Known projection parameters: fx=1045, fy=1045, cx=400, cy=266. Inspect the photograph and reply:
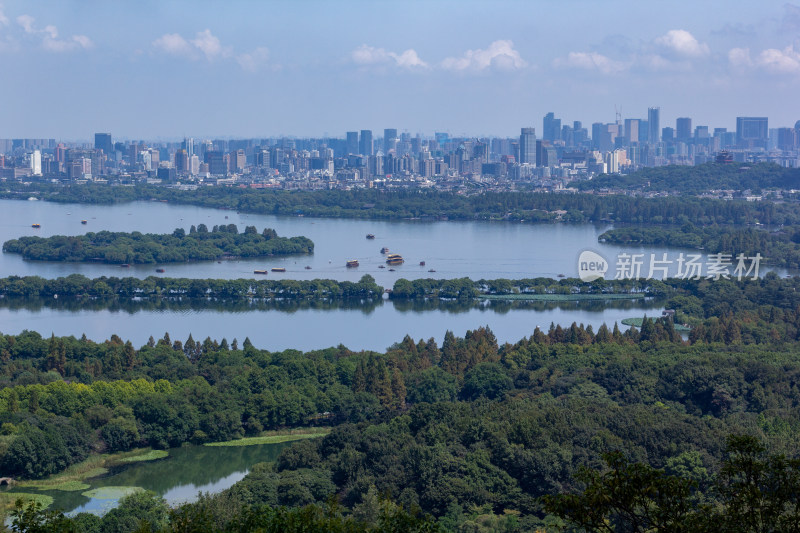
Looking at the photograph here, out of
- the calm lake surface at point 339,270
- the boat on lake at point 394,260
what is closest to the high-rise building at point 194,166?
the calm lake surface at point 339,270

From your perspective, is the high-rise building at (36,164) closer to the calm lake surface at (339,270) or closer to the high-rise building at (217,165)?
the high-rise building at (217,165)

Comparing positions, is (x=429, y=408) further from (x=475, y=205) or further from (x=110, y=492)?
(x=475, y=205)

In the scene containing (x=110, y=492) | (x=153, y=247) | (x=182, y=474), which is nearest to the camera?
(x=110, y=492)

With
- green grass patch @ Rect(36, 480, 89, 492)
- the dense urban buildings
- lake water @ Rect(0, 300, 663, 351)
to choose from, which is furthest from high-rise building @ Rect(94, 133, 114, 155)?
green grass patch @ Rect(36, 480, 89, 492)

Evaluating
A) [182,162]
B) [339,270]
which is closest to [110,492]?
[339,270]

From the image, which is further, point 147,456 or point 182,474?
point 147,456

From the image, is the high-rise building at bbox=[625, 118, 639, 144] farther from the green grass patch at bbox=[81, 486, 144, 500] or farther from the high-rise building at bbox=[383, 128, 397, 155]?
the green grass patch at bbox=[81, 486, 144, 500]
